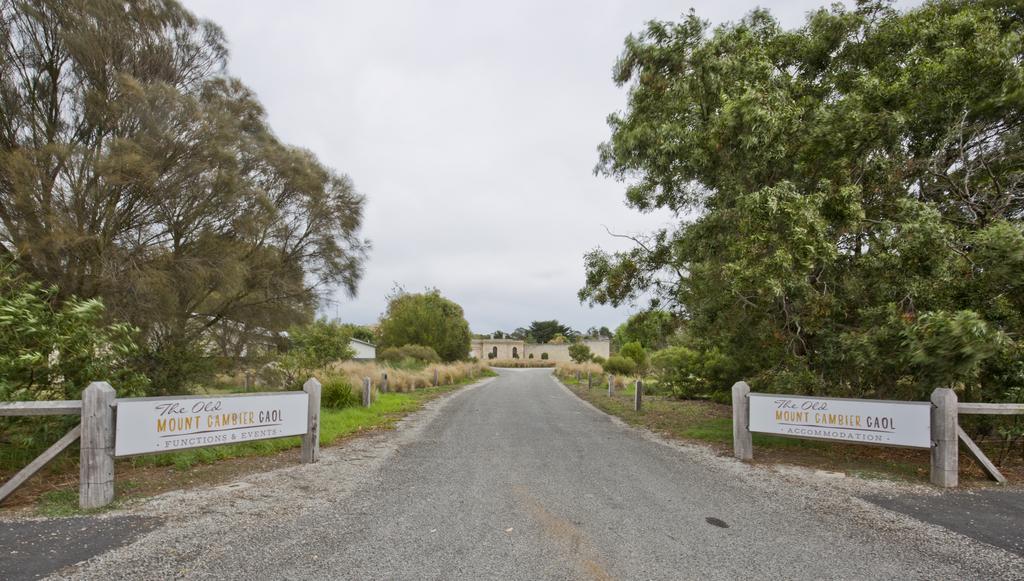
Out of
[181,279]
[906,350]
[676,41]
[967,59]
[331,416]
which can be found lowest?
[331,416]

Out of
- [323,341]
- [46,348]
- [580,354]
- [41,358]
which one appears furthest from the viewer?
[580,354]

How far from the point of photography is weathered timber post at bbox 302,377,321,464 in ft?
24.1

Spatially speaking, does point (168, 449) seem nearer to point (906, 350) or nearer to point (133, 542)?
point (133, 542)

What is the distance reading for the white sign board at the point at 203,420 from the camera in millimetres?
5418

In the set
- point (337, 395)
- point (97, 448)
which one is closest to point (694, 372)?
Answer: point (337, 395)

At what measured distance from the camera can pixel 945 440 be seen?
6242 millimetres

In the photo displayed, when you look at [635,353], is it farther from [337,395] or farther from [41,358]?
[41,358]

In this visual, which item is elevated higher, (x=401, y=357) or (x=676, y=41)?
(x=676, y=41)

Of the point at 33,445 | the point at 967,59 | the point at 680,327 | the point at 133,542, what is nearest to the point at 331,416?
the point at 33,445

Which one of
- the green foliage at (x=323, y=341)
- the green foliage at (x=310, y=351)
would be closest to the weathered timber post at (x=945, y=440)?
the green foliage at (x=310, y=351)

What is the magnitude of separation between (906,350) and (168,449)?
355 inches

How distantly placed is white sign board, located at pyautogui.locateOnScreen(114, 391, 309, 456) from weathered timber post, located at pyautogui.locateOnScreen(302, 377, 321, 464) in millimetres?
82

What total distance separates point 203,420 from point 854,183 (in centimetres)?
Answer: 960

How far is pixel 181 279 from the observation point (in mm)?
10141
